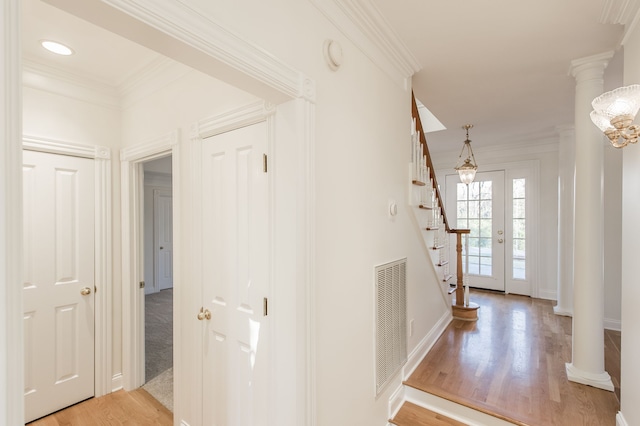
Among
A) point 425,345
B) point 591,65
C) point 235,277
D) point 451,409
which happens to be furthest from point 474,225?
point 235,277

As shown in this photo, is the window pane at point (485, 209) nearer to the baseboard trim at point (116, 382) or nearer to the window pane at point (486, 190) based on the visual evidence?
the window pane at point (486, 190)

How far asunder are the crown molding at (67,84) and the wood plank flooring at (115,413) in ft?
8.01

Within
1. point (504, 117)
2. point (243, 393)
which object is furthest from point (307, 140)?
point (504, 117)

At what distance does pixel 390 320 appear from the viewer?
6.93ft

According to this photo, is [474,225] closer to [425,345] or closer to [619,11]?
[425,345]

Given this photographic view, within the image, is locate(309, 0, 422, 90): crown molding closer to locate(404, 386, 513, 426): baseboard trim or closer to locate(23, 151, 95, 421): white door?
locate(23, 151, 95, 421): white door

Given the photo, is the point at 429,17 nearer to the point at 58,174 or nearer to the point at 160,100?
the point at 160,100

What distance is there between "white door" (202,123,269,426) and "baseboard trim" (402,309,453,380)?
128 cm

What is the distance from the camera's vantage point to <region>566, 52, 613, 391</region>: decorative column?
2.27 metres

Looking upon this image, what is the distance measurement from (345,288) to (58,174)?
2.37m

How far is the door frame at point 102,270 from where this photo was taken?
2.47 m

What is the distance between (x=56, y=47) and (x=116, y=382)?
2.62 metres

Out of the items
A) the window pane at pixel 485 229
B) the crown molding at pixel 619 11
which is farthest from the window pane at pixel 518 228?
the crown molding at pixel 619 11

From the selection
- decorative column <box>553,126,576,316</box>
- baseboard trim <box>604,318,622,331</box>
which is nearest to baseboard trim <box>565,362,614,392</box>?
baseboard trim <box>604,318,622,331</box>
